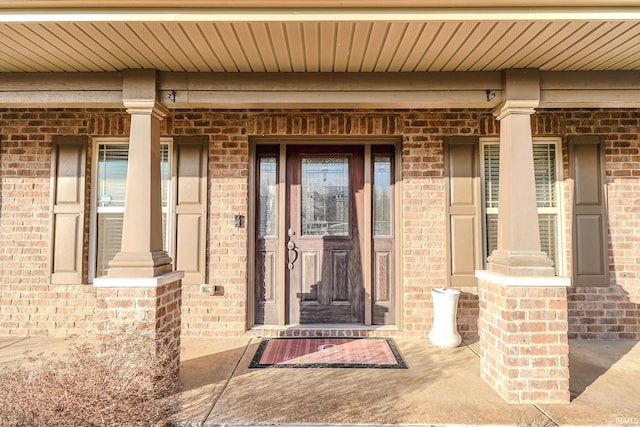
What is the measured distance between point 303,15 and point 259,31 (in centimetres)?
34

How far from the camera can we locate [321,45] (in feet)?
8.95

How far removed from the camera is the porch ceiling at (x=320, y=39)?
7.76 feet

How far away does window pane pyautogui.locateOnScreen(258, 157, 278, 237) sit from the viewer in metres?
4.40

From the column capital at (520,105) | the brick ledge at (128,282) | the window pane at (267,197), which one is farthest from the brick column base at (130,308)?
the column capital at (520,105)

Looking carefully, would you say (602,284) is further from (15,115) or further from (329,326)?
(15,115)

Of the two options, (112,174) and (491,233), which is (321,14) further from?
(112,174)

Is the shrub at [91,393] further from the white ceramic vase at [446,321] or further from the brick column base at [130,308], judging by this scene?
the white ceramic vase at [446,321]

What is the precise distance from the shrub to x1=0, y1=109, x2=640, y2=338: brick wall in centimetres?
177

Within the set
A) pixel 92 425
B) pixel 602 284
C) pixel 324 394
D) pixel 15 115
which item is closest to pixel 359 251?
pixel 324 394

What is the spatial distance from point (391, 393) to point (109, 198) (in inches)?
137

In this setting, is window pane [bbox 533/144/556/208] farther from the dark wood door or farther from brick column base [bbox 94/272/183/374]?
brick column base [bbox 94/272/183/374]

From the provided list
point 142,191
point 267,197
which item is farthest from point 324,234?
point 142,191

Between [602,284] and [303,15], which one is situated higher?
[303,15]

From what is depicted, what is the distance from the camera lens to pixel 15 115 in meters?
4.25
